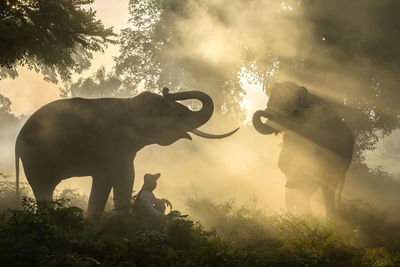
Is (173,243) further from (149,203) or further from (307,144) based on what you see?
(307,144)

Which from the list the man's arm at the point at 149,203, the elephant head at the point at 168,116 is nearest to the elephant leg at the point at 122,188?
the man's arm at the point at 149,203

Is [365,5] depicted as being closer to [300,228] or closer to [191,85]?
[300,228]

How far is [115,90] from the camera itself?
47.5 m

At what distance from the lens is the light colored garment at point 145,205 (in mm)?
9648

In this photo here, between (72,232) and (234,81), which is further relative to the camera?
(234,81)

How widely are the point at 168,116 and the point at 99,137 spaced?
64.3 inches

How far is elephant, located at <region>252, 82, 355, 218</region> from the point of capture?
35.9ft

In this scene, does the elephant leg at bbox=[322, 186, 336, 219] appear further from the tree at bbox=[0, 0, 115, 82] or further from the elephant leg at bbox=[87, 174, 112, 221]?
the tree at bbox=[0, 0, 115, 82]

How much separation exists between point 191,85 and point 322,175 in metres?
27.3

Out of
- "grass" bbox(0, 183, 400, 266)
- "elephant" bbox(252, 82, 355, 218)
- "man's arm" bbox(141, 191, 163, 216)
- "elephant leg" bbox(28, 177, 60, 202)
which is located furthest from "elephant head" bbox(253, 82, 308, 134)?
"elephant leg" bbox(28, 177, 60, 202)

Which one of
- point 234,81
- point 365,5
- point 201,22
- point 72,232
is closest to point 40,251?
point 72,232

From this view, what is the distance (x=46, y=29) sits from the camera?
11312 millimetres

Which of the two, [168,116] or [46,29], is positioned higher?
[46,29]

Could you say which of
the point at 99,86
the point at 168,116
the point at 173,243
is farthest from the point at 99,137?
the point at 99,86
